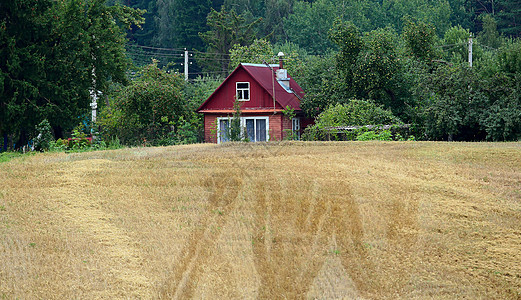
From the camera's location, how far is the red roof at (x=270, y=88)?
1506 inches

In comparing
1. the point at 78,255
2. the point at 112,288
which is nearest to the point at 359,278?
the point at 112,288

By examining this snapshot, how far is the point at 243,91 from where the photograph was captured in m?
39.3

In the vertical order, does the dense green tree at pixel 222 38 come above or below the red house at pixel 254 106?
above

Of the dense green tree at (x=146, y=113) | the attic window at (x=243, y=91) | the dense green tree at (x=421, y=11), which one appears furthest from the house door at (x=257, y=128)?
the dense green tree at (x=421, y=11)

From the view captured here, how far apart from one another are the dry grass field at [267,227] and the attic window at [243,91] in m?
21.8

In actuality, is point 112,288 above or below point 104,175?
below

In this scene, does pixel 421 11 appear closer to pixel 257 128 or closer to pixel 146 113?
pixel 257 128

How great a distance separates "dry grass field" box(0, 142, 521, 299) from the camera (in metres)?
9.31

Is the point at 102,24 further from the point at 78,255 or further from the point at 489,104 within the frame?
the point at 78,255

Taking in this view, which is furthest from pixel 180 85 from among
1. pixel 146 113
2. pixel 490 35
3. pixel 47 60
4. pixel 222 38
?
pixel 490 35

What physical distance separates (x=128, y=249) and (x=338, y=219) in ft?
12.4

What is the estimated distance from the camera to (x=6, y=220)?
40.0 ft

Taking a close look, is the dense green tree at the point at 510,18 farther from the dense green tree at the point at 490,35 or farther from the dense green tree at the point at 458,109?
the dense green tree at the point at 458,109

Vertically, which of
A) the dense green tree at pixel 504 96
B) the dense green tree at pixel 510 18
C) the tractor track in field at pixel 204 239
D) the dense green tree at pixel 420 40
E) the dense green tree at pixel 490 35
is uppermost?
the dense green tree at pixel 510 18
